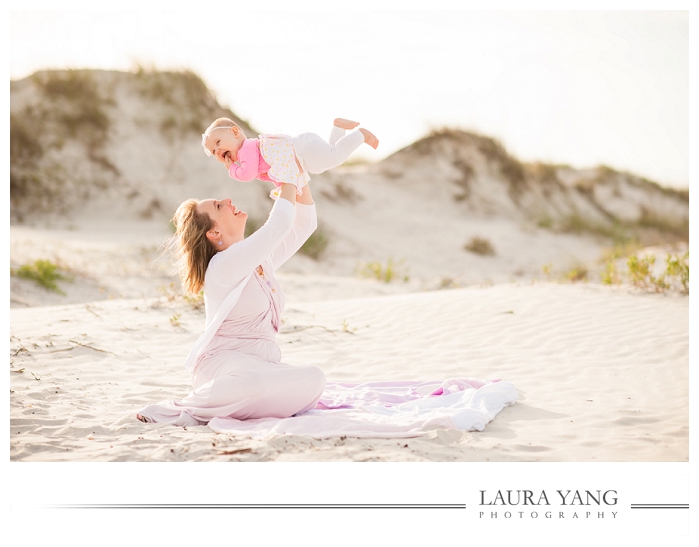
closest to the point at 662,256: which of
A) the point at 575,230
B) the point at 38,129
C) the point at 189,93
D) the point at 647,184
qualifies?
the point at 575,230

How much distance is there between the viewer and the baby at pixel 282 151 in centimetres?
401

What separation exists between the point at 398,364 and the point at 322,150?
2366mm

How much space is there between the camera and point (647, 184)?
77.3ft

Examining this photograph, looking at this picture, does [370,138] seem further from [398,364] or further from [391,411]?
[398,364]

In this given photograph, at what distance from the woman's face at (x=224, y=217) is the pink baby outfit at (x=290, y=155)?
0.65 feet

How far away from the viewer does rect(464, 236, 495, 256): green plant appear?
50.6 ft

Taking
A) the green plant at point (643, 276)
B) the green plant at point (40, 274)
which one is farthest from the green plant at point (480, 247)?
the green plant at point (40, 274)

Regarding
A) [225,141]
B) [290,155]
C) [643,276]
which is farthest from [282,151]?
[643,276]

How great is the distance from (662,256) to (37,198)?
11679mm

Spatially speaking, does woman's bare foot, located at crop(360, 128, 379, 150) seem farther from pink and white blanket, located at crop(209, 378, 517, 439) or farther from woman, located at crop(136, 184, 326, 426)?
pink and white blanket, located at crop(209, 378, 517, 439)

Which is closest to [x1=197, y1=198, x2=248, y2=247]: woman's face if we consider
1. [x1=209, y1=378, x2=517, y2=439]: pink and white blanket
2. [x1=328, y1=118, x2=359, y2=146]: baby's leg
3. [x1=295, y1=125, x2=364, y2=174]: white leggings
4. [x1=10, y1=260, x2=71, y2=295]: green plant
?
[x1=295, y1=125, x2=364, y2=174]: white leggings

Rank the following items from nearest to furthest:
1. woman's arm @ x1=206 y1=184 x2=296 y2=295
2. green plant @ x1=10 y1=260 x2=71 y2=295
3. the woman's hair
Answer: woman's arm @ x1=206 y1=184 x2=296 y2=295 → the woman's hair → green plant @ x1=10 y1=260 x2=71 y2=295

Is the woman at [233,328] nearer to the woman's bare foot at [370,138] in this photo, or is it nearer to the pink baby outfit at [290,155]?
the pink baby outfit at [290,155]

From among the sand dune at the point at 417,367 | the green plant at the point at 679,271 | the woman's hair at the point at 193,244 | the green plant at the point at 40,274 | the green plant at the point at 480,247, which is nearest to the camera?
the sand dune at the point at 417,367
